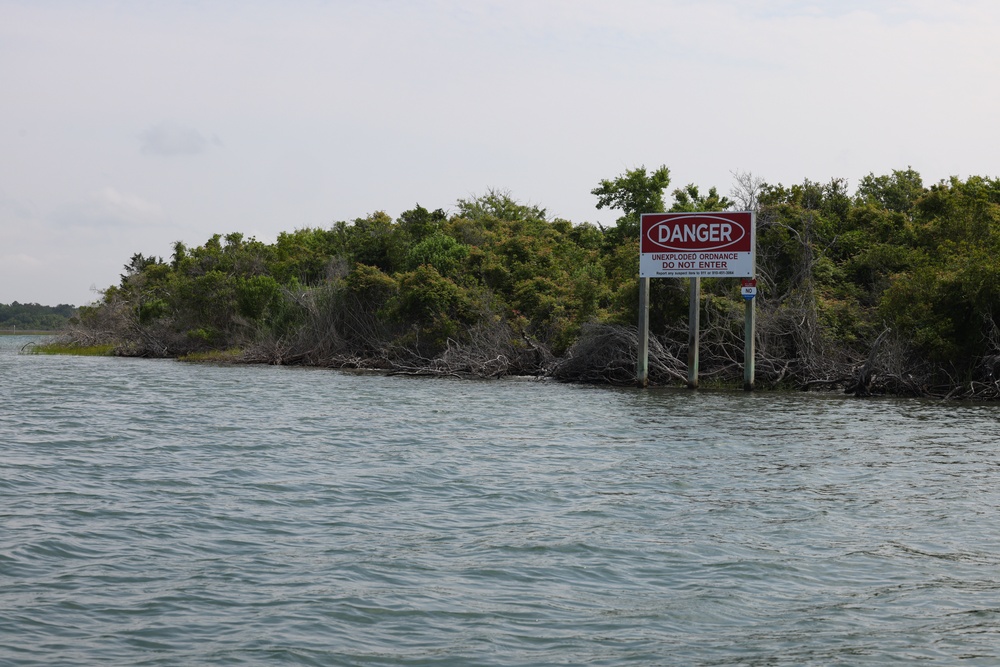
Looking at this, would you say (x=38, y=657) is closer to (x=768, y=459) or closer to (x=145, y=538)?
(x=145, y=538)

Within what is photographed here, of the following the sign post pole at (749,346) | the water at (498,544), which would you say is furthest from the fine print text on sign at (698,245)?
the water at (498,544)

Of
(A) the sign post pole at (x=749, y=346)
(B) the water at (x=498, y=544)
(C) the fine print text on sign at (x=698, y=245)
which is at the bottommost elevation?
(B) the water at (x=498, y=544)

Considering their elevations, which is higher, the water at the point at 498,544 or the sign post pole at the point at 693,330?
the sign post pole at the point at 693,330

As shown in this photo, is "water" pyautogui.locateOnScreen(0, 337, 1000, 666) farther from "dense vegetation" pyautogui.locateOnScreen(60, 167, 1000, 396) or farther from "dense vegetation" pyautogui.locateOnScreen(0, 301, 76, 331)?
"dense vegetation" pyautogui.locateOnScreen(0, 301, 76, 331)

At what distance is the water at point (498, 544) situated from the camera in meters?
7.86

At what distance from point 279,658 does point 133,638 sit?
1212mm

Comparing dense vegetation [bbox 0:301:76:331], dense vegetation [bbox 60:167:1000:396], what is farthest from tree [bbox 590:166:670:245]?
dense vegetation [bbox 0:301:76:331]

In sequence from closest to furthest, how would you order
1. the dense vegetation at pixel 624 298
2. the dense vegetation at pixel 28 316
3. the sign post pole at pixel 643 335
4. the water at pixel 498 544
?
the water at pixel 498 544 → the dense vegetation at pixel 624 298 → the sign post pole at pixel 643 335 → the dense vegetation at pixel 28 316

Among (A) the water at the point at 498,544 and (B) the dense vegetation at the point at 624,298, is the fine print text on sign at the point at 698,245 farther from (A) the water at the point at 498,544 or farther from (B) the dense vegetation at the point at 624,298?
(A) the water at the point at 498,544

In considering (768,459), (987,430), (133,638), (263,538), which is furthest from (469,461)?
(987,430)

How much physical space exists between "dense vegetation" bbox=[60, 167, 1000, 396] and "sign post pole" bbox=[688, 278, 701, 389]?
132 centimetres

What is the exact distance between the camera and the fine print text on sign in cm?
3366

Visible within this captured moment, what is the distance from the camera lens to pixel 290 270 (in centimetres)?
6000

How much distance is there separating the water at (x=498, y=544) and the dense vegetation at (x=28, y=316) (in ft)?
493
